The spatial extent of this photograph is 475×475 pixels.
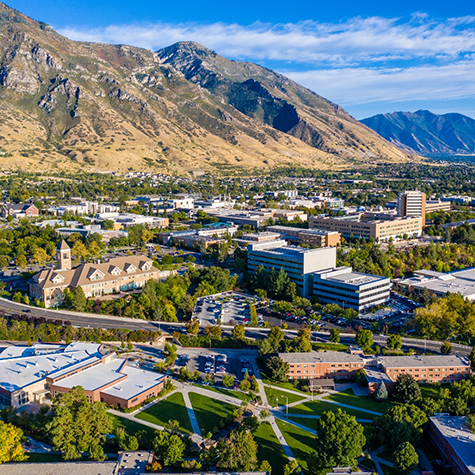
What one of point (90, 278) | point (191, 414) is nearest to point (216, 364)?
point (191, 414)

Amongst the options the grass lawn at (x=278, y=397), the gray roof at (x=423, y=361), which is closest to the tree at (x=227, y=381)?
the grass lawn at (x=278, y=397)

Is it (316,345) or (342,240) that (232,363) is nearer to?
(316,345)

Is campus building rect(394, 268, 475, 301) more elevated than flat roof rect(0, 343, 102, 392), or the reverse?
campus building rect(394, 268, 475, 301)

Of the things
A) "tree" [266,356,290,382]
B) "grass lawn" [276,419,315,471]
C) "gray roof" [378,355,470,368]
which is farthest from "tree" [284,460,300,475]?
"gray roof" [378,355,470,368]

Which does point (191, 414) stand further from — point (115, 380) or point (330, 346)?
point (330, 346)

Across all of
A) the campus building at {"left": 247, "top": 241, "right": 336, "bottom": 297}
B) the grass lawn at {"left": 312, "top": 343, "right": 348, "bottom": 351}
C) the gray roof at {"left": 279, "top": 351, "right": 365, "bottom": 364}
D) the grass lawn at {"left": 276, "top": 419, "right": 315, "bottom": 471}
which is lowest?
the grass lawn at {"left": 276, "top": 419, "right": 315, "bottom": 471}

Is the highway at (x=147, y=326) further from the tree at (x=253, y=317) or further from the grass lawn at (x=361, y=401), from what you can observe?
the grass lawn at (x=361, y=401)

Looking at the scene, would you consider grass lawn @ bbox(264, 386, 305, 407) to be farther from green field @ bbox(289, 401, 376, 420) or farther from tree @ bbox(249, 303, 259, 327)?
tree @ bbox(249, 303, 259, 327)
